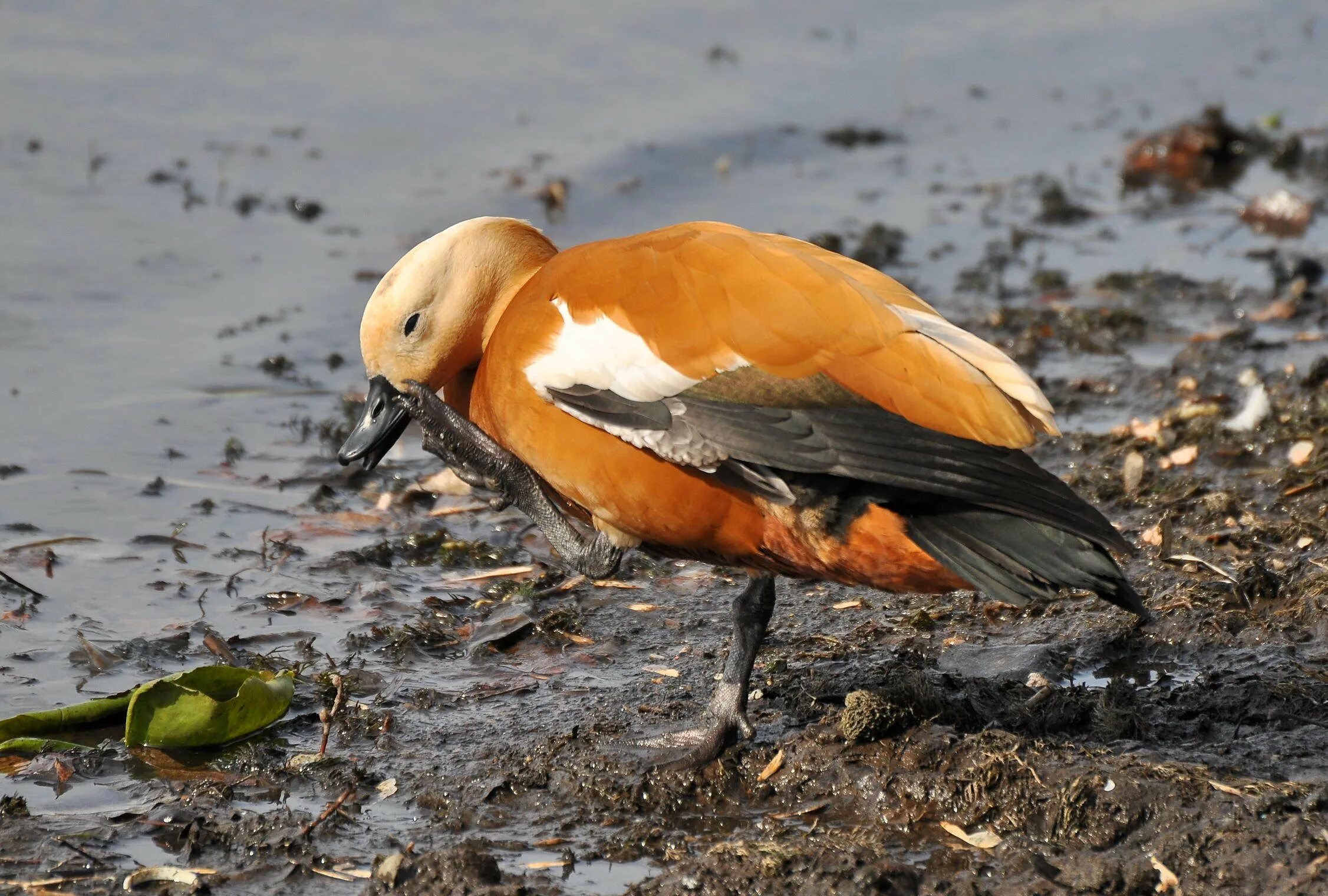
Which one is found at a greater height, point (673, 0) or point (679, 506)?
point (673, 0)

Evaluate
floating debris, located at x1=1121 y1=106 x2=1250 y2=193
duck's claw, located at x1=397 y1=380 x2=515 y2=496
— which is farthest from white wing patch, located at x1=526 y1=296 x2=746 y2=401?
floating debris, located at x1=1121 y1=106 x2=1250 y2=193

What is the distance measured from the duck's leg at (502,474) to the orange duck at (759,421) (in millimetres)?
15

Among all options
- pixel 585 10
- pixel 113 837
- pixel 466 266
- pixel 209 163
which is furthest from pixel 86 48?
pixel 113 837

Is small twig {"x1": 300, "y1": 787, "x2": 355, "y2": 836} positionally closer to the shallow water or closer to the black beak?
the shallow water

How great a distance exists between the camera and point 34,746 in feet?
13.9

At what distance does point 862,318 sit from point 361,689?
198 centimetres

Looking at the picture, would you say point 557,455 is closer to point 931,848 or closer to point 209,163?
point 931,848

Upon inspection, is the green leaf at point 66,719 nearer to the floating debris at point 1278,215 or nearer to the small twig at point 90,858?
the small twig at point 90,858

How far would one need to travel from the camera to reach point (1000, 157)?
10.9m

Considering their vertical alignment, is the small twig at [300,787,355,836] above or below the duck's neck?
below

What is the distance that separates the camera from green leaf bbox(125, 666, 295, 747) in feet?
14.0

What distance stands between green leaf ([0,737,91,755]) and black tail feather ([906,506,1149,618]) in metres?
2.41

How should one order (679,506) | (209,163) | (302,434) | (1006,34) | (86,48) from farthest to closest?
1. (1006,34)
2. (86,48)
3. (209,163)
4. (302,434)
5. (679,506)

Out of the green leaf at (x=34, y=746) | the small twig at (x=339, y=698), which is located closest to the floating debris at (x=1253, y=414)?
the small twig at (x=339, y=698)
